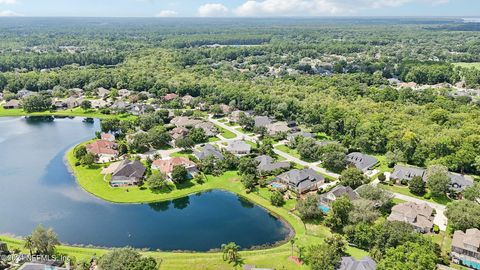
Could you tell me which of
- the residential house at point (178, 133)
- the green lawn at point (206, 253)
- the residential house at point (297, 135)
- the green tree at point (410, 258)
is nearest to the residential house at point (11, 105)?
the green lawn at point (206, 253)

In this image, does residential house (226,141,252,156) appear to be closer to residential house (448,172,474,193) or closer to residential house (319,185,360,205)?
residential house (319,185,360,205)

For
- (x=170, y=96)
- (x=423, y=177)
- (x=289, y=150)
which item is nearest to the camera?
(x=423, y=177)

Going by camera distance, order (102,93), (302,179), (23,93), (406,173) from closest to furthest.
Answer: (302,179) < (406,173) < (102,93) < (23,93)

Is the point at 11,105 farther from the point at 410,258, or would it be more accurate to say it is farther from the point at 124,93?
the point at 410,258

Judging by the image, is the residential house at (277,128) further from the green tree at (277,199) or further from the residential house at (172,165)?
the green tree at (277,199)

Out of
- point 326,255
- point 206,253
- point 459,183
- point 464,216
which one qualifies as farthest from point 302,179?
point 459,183

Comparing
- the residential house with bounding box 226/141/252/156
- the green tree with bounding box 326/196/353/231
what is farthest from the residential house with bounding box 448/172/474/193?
the residential house with bounding box 226/141/252/156
